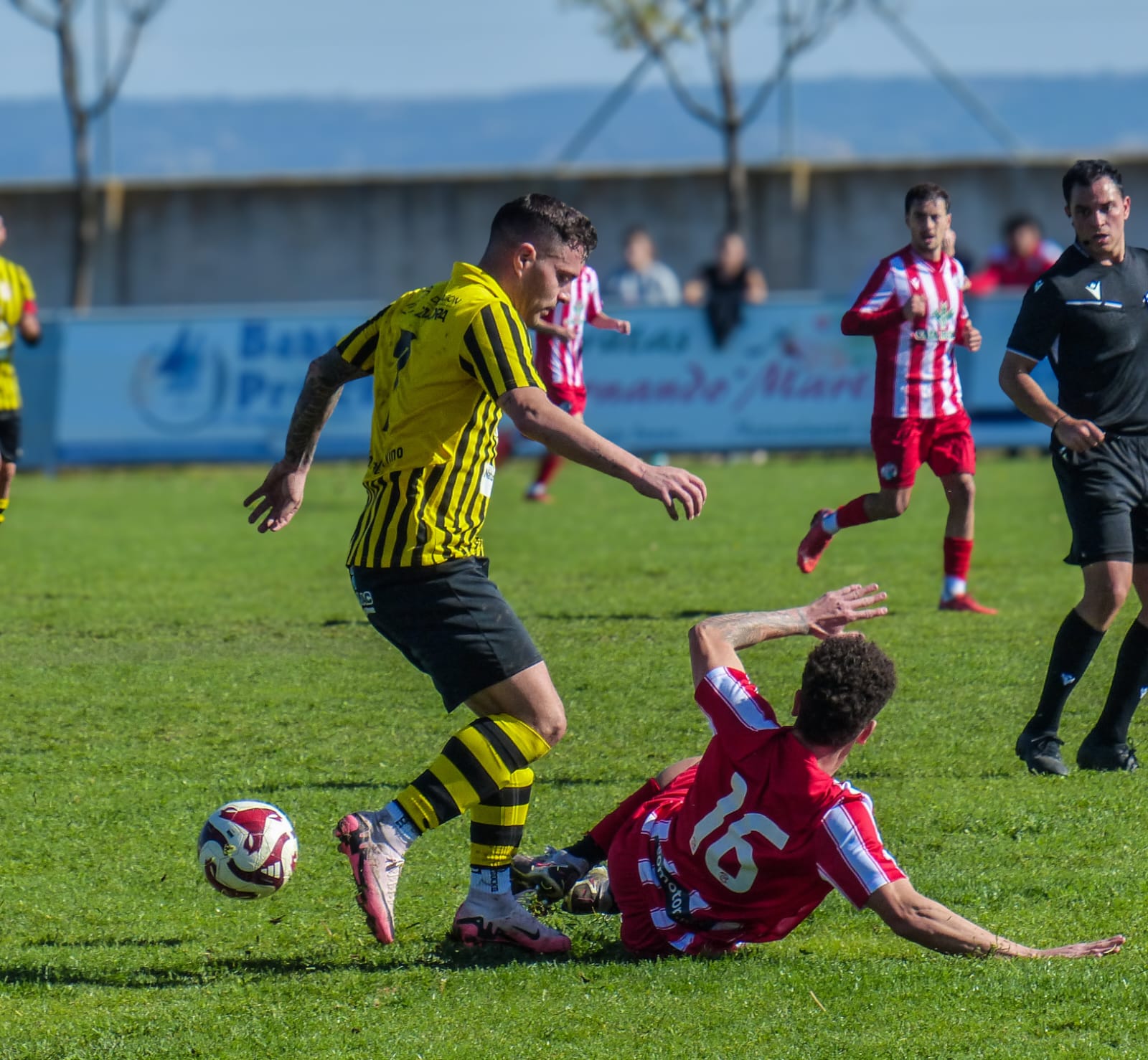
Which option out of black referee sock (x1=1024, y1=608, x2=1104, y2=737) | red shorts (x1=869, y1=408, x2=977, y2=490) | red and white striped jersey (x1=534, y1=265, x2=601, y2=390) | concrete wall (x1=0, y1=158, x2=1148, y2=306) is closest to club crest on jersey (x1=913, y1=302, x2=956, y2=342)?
red shorts (x1=869, y1=408, x2=977, y2=490)

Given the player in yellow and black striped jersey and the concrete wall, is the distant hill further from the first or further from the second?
the player in yellow and black striped jersey

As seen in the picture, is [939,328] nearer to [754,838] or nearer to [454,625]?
[454,625]

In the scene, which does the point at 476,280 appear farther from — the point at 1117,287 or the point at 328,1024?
the point at 1117,287

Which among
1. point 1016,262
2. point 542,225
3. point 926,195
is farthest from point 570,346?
point 1016,262

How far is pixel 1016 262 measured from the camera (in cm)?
1722

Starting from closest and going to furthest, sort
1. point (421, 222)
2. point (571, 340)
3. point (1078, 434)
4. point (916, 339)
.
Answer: point (1078, 434), point (916, 339), point (571, 340), point (421, 222)

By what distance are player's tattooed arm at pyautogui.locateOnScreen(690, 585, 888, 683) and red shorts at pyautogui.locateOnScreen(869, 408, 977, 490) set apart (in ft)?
14.6

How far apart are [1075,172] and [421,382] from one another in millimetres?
2823

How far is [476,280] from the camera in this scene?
15.3 ft

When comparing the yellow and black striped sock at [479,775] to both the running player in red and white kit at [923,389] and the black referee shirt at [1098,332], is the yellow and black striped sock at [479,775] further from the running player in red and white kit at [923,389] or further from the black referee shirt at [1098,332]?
the running player in red and white kit at [923,389]

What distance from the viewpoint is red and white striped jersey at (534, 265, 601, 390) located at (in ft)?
36.4

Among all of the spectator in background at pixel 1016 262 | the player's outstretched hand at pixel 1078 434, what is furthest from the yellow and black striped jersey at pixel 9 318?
the spectator in background at pixel 1016 262

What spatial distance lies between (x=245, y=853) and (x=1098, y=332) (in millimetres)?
3589

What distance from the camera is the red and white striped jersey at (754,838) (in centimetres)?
417
